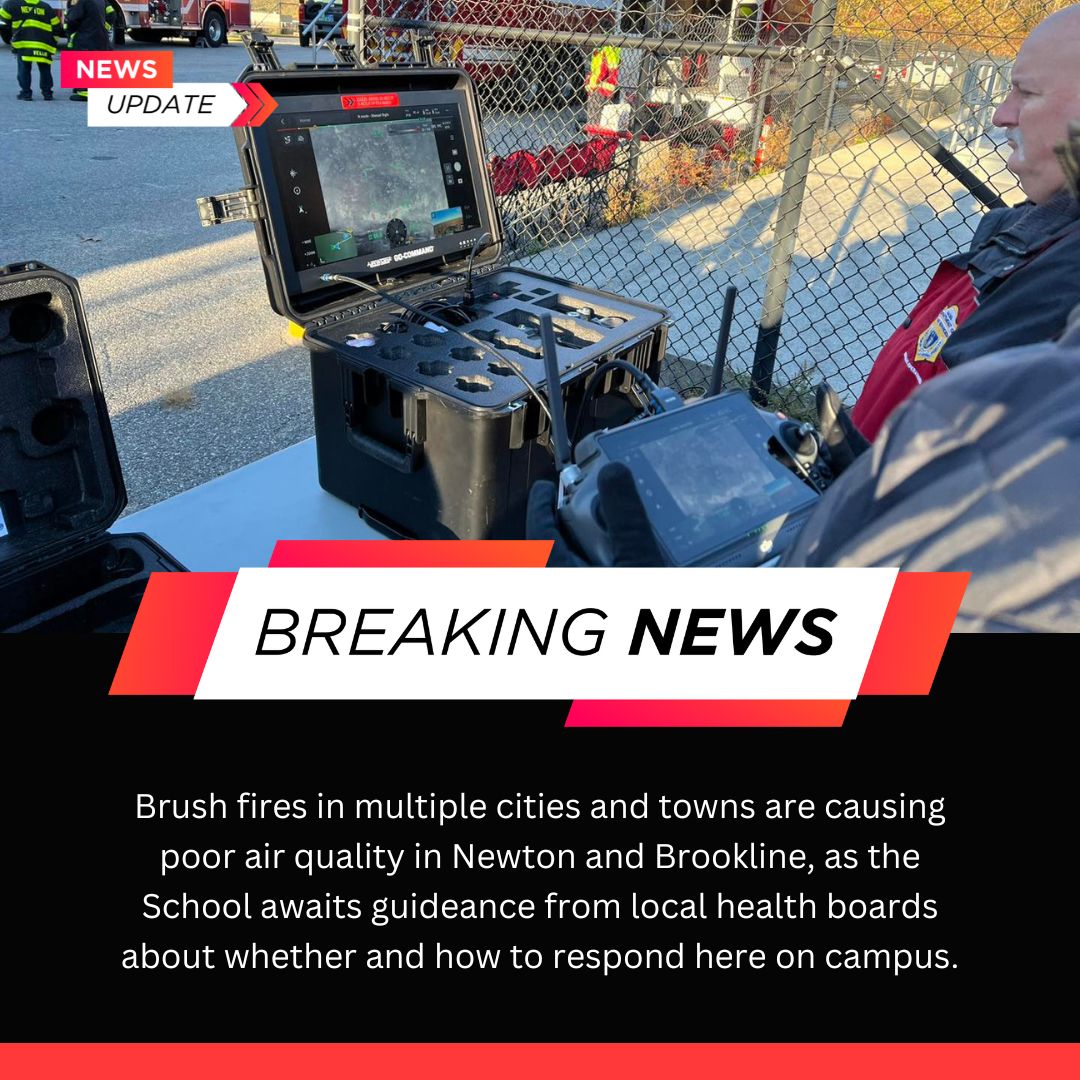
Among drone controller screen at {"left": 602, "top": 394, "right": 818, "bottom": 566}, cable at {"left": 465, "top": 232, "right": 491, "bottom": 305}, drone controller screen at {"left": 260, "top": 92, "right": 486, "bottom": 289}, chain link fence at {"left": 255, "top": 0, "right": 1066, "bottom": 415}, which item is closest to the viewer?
drone controller screen at {"left": 602, "top": 394, "right": 818, "bottom": 566}

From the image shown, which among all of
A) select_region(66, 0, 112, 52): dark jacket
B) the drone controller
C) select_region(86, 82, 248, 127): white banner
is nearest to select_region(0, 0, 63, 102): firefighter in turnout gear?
select_region(66, 0, 112, 52): dark jacket

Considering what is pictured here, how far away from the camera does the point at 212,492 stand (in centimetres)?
200

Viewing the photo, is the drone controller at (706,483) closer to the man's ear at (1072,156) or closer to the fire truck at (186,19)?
the man's ear at (1072,156)

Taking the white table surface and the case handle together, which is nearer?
the case handle

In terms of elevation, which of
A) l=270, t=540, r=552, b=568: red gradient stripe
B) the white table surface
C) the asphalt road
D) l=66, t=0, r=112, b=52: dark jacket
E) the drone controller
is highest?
the drone controller

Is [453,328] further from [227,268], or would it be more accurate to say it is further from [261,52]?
[227,268]

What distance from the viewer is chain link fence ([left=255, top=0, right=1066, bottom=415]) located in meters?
3.27

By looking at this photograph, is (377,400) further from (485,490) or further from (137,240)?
(137,240)

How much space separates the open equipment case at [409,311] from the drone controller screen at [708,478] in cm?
36

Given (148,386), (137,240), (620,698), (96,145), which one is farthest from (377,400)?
(96,145)

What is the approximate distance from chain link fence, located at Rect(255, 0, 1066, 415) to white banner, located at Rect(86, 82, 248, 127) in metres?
1.01

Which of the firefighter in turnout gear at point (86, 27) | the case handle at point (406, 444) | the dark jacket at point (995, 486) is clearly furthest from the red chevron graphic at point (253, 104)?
the firefighter in turnout gear at point (86, 27)

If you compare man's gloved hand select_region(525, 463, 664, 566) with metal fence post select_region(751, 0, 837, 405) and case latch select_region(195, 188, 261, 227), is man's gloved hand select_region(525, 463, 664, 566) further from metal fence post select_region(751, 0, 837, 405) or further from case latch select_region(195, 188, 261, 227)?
metal fence post select_region(751, 0, 837, 405)

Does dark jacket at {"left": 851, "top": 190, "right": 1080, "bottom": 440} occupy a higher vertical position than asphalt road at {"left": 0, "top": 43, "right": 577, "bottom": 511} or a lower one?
higher
